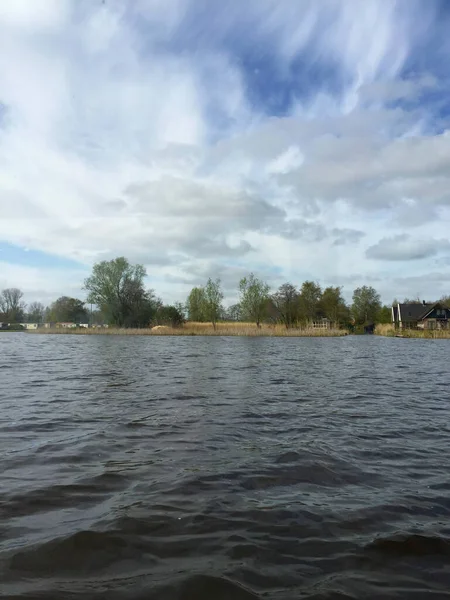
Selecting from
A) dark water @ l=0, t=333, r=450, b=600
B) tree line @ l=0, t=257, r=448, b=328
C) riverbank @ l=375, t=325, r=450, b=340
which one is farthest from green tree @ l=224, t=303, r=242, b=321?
dark water @ l=0, t=333, r=450, b=600

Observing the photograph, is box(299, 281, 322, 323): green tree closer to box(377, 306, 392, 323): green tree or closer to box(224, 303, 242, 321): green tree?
box(224, 303, 242, 321): green tree

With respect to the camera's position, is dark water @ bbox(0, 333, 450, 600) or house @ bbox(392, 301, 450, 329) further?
house @ bbox(392, 301, 450, 329)

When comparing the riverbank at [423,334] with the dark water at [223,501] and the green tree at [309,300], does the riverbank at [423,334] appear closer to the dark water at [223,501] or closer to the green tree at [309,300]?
the green tree at [309,300]

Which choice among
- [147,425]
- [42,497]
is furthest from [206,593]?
[147,425]

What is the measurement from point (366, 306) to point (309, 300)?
23608mm

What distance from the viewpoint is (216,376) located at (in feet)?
52.9

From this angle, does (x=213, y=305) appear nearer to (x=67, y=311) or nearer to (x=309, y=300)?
(x=309, y=300)

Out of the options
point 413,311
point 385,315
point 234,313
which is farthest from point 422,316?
point 234,313

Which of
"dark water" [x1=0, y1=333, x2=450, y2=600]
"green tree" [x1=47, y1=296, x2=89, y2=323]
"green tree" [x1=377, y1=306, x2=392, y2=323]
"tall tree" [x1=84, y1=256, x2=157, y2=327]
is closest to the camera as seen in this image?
"dark water" [x1=0, y1=333, x2=450, y2=600]

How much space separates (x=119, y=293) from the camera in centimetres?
7100

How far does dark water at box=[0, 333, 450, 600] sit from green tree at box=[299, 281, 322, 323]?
225ft

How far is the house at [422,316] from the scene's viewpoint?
3017 inches

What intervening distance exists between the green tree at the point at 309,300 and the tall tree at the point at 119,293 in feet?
84.9

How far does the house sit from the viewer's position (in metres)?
76.6
